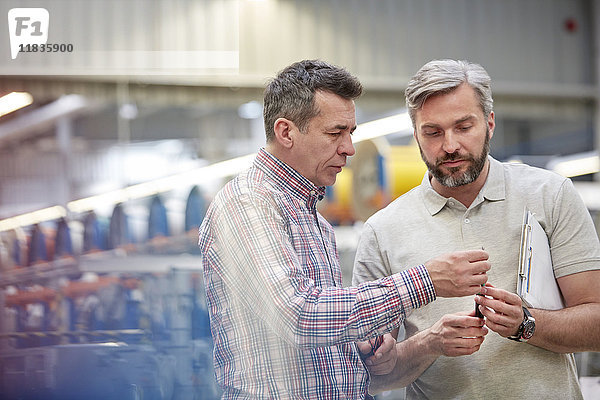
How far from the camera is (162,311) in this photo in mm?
3932

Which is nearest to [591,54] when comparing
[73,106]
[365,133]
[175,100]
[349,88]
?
[365,133]

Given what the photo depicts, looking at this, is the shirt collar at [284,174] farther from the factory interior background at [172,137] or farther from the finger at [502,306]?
the factory interior background at [172,137]

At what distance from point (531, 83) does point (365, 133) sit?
1534 millimetres

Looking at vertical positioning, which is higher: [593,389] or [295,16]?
[295,16]

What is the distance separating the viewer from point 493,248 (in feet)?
5.53

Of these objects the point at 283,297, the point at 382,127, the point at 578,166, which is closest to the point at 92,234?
the point at 382,127

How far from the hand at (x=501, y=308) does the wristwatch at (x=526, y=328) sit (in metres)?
0.02

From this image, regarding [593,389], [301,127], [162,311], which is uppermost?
[301,127]

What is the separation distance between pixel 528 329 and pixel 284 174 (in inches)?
23.3

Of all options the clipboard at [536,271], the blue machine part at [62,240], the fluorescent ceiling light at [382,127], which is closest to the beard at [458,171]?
the clipboard at [536,271]

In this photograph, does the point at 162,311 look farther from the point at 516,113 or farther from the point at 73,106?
the point at 516,113

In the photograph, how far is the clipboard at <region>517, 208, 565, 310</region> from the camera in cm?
152
